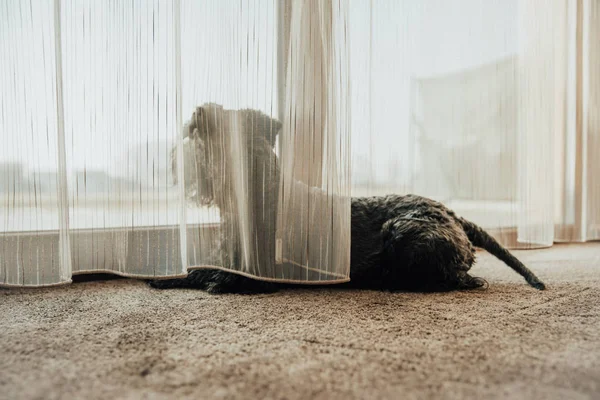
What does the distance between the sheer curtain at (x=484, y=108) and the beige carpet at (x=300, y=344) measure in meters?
0.77

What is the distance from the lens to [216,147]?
4.67 ft

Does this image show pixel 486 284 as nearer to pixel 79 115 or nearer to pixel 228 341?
pixel 228 341

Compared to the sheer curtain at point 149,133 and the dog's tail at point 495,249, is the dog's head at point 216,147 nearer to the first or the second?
the sheer curtain at point 149,133

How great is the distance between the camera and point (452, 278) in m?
1.45

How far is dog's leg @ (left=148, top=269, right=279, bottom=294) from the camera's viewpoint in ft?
4.71

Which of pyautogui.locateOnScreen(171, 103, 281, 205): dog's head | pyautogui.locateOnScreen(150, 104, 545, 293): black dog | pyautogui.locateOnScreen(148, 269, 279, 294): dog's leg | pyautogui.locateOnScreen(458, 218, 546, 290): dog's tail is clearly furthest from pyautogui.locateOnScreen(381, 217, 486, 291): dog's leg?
pyautogui.locateOnScreen(171, 103, 281, 205): dog's head

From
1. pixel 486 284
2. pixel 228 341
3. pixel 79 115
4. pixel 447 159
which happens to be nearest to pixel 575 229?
pixel 447 159

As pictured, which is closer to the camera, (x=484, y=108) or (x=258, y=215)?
(x=258, y=215)

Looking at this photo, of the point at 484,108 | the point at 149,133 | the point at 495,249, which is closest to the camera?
the point at 149,133

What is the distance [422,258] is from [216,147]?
77 cm

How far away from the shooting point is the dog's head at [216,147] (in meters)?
1.42

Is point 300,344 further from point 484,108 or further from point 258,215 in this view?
point 484,108

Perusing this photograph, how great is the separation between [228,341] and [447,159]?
1.60 m

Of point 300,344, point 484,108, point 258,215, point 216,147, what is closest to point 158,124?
point 216,147
